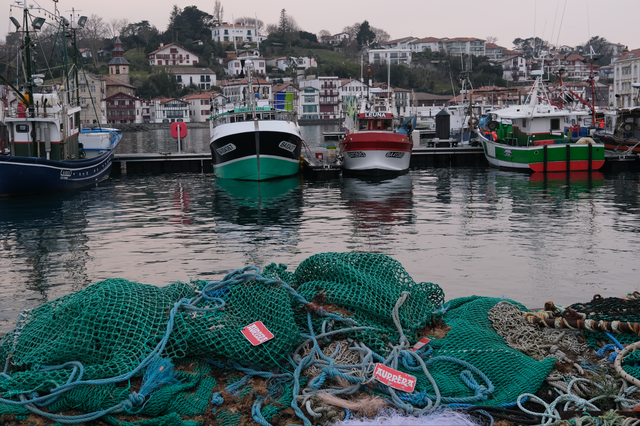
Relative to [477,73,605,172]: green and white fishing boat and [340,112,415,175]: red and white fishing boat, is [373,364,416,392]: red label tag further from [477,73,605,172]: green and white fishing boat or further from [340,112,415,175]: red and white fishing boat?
[477,73,605,172]: green and white fishing boat

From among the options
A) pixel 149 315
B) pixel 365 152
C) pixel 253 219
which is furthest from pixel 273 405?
pixel 365 152

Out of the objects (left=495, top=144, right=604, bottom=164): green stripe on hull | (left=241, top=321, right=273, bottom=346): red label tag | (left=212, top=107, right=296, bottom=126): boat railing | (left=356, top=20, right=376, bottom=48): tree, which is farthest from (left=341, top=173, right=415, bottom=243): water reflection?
(left=356, top=20, right=376, bottom=48): tree

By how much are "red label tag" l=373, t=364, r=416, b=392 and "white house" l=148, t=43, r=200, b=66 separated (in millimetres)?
132099

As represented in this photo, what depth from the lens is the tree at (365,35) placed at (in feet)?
490

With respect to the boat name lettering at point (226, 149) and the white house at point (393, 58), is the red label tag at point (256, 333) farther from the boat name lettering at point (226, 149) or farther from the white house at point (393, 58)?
the white house at point (393, 58)

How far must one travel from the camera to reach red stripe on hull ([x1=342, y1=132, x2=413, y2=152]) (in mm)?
25609

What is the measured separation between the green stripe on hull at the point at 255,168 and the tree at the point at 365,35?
5052 inches

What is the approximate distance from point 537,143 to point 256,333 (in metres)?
25.6

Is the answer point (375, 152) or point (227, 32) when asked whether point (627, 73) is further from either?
point (227, 32)

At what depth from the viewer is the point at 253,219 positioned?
15797mm

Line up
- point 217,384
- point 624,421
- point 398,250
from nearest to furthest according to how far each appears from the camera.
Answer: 1. point 624,421
2. point 217,384
3. point 398,250

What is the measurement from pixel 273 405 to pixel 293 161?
72.5 ft

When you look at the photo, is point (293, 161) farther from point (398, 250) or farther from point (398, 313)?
point (398, 313)

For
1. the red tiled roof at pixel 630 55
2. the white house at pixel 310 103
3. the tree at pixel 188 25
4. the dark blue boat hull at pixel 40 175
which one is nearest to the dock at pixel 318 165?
the dark blue boat hull at pixel 40 175
